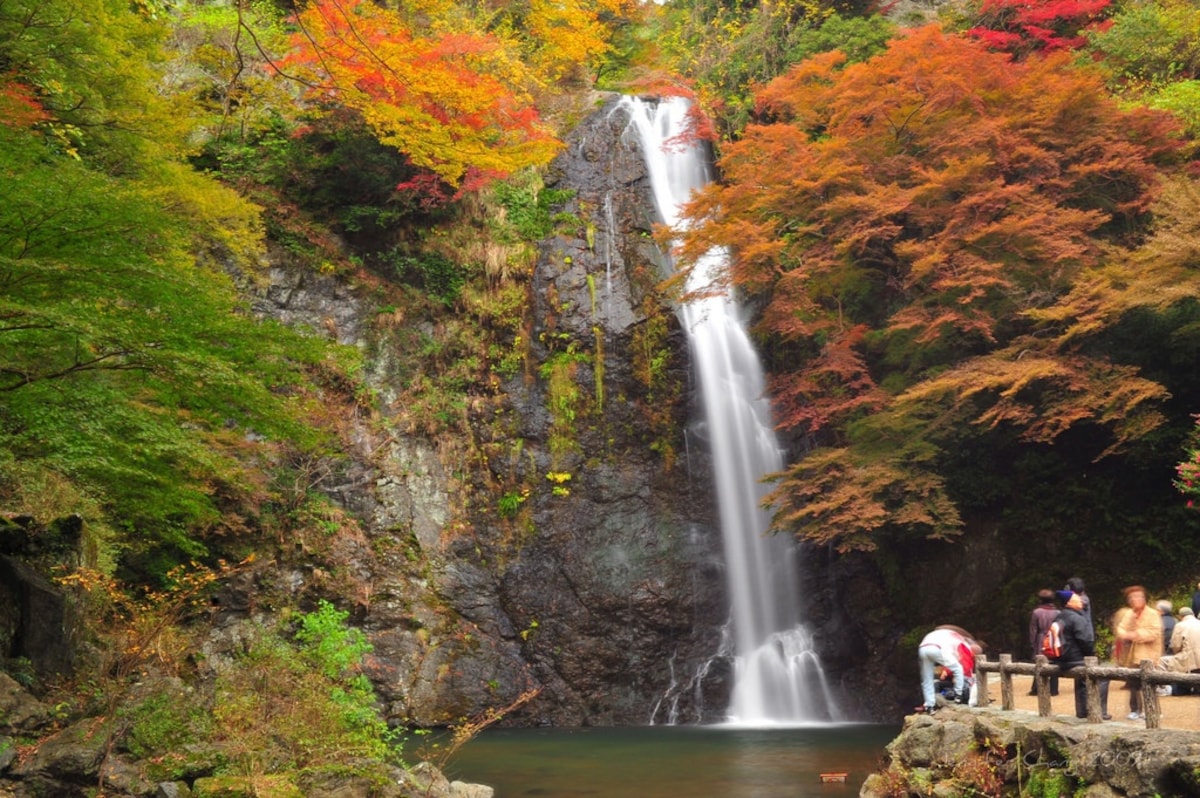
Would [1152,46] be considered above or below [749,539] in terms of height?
above

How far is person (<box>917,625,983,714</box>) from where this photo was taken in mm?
10242

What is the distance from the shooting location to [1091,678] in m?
7.98

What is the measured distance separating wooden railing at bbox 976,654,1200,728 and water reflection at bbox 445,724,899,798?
84.0 inches

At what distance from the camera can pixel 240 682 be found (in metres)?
8.23

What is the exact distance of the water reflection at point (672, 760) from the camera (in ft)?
34.3

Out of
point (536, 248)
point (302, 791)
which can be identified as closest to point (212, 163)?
point (536, 248)

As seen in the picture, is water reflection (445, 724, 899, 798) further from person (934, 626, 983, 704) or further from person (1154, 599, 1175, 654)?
person (1154, 599, 1175, 654)

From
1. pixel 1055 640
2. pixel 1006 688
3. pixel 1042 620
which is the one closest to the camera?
pixel 1055 640

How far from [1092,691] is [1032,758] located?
84 centimetres

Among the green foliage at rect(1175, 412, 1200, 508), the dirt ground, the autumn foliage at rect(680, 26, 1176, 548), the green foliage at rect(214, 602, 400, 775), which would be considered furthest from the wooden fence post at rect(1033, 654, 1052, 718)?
the green foliage at rect(214, 602, 400, 775)

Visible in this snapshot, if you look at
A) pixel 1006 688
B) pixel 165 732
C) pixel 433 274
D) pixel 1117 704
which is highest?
pixel 433 274

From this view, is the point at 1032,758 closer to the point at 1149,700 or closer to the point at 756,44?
the point at 1149,700

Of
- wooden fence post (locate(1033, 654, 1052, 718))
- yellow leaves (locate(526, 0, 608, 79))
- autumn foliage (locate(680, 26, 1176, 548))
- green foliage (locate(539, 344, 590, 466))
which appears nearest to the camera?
wooden fence post (locate(1033, 654, 1052, 718))

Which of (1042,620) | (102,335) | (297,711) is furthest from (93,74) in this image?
(1042,620)
